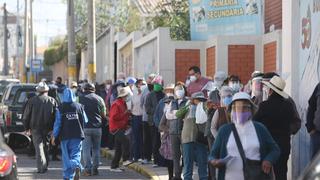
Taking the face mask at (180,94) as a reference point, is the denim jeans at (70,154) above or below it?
below

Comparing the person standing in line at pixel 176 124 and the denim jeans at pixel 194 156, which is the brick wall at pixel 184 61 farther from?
the denim jeans at pixel 194 156

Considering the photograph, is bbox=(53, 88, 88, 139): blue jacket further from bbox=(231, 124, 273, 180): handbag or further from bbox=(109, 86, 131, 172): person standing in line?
bbox=(231, 124, 273, 180): handbag

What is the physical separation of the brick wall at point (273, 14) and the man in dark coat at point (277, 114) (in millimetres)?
7733

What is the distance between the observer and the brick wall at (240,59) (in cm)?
1894

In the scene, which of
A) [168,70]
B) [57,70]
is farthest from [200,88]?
[57,70]

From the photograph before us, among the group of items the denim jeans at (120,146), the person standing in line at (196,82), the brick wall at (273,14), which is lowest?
the denim jeans at (120,146)

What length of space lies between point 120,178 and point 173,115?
282 centimetres

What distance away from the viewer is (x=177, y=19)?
93.5 feet

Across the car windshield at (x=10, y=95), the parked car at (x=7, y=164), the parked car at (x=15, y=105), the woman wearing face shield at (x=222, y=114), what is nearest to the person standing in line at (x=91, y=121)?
the woman wearing face shield at (x=222, y=114)

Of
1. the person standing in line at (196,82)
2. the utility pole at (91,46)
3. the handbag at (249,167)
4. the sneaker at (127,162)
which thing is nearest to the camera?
the handbag at (249,167)

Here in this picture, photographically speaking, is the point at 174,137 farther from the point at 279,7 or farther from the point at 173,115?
the point at 279,7

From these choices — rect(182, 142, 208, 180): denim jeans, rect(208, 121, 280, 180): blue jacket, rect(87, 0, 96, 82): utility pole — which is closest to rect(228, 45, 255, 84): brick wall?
rect(182, 142, 208, 180): denim jeans

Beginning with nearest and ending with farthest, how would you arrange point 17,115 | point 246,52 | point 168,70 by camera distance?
point 246,52
point 17,115
point 168,70

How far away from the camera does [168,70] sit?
2180 centimetres
